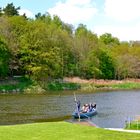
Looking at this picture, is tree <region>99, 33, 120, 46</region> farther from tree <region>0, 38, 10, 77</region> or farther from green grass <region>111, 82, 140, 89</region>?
tree <region>0, 38, 10, 77</region>

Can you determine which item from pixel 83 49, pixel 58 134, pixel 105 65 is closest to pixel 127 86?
pixel 105 65

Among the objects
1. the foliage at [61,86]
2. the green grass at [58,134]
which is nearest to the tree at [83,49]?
the foliage at [61,86]

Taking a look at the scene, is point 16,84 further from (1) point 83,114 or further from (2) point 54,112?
(1) point 83,114

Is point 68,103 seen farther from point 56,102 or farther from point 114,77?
point 114,77

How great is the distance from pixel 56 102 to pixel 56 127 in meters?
38.3

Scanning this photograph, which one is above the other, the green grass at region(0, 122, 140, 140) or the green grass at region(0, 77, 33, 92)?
the green grass at region(0, 77, 33, 92)

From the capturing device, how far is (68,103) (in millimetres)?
65812

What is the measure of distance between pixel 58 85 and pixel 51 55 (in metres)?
7.50

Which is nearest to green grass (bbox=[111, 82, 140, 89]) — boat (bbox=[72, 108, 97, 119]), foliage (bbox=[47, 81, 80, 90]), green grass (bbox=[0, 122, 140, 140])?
foliage (bbox=[47, 81, 80, 90])

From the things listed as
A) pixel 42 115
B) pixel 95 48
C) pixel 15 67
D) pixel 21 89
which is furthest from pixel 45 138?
pixel 95 48

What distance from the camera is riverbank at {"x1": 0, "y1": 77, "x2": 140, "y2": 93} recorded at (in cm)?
8805

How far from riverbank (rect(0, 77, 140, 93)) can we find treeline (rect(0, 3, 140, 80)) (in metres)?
2.45

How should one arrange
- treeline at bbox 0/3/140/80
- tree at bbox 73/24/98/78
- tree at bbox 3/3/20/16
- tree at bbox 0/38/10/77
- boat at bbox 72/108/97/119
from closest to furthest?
1. boat at bbox 72/108/97/119
2. tree at bbox 0/38/10/77
3. treeline at bbox 0/3/140/80
4. tree at bbox 73/24/98/78
5. tree at bbox 3/3/20/16

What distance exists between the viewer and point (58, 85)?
96.6 meters
